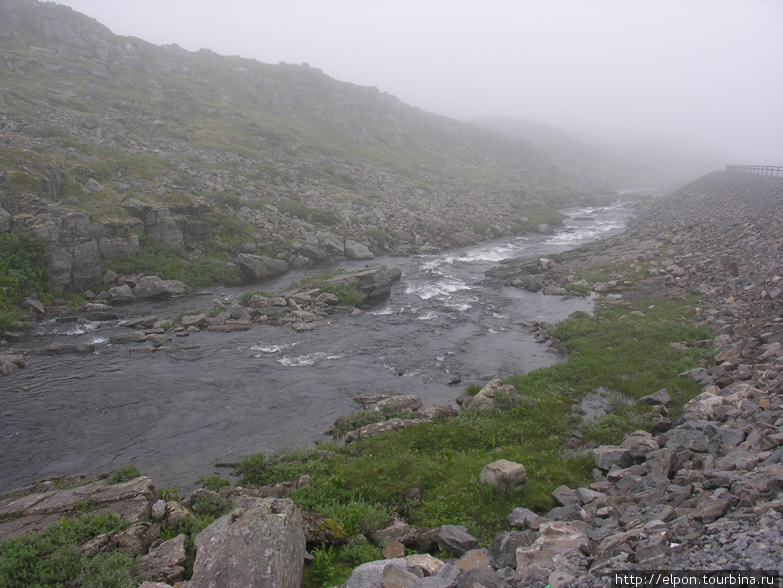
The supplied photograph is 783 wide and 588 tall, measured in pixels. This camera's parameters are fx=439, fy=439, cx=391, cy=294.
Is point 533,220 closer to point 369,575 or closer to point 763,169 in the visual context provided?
point 763,169

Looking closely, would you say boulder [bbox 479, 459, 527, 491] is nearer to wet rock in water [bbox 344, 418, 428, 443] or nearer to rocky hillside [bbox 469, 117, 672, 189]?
wet rock in water [bbox 344, 418, 428, 443]

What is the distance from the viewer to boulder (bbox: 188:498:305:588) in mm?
8008

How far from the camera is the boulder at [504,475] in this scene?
40.2ft

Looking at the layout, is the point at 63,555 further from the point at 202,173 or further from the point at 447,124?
the point at 447,124

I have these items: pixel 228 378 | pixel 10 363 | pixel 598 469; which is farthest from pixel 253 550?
pixel 10 363

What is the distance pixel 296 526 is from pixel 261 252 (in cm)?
3206

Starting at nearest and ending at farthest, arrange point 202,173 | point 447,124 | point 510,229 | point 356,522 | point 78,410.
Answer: point 356,522 → point 78,410 → point 202,173 → point 510,229 → point 447,124

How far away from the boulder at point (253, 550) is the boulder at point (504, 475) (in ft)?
18.2

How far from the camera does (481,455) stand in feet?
47.1

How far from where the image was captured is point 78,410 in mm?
17609

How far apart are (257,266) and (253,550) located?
97.8 ft

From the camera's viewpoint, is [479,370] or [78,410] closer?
[78,410]

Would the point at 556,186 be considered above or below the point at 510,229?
above

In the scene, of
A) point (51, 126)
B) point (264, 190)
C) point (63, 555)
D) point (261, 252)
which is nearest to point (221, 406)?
point (63, 555)
